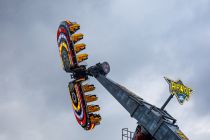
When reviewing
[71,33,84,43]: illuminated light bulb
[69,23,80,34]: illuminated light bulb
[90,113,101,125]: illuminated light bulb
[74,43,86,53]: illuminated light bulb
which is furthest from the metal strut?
[69,23,80,34]: illuminated light bulb

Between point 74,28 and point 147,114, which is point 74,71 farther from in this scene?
point 147,114

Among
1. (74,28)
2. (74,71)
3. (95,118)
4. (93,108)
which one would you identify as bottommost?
(95,118)

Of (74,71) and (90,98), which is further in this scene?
(74,71)

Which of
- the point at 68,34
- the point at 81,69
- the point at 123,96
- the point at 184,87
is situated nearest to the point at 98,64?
the point at 81,69

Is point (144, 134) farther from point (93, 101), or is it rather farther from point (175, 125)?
point (93, 101)

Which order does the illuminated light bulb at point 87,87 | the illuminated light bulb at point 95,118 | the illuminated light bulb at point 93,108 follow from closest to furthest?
1. the illuminated light bulb at point 95,118
2. the illuminated light bulb at point 93,108
3. the illuminated light bulb at point 87,87

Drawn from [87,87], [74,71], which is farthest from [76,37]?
[87,87]

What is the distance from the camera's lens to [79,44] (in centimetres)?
5678

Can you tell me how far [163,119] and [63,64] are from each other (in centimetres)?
2193

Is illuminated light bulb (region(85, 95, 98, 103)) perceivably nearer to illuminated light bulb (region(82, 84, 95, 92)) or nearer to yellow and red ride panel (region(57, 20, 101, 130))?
yellow and red ride panel (region(57, 20, 101, 130))

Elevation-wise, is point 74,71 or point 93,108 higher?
point 74,71

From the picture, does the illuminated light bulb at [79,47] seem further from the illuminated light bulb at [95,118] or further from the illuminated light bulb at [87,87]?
the illuminated light bulb at [95,118]

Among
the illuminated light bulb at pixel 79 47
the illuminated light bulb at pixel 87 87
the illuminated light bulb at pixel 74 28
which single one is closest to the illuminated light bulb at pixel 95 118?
the illuminated light bulb at pixel 87 87

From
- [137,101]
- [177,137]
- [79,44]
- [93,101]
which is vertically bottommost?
[177,137]
